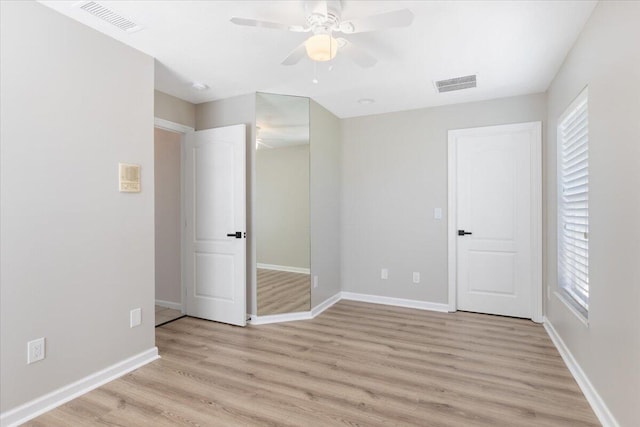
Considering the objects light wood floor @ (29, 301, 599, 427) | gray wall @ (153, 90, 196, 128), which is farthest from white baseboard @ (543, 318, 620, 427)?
gray wall @ (153, 90, 196, 128)

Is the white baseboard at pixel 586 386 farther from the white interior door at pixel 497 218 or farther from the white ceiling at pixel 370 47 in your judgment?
the white ceiling at pixel 370 47

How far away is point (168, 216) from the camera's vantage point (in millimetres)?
4273

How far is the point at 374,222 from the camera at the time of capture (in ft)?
14.9

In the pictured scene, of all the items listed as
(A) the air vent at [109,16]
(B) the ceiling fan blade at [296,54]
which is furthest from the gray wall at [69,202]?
(B) the ceiling fan blade at [296,54]

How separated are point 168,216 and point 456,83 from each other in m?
3.70

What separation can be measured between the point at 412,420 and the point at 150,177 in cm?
263

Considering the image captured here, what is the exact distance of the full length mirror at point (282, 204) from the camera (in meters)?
3.70

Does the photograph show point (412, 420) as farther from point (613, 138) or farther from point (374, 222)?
point (374, 222)

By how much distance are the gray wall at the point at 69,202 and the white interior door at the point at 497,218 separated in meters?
3.42

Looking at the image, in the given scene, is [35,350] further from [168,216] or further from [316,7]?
[316,7]

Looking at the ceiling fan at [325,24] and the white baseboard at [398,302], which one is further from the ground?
the ceiling fan at [325,24]

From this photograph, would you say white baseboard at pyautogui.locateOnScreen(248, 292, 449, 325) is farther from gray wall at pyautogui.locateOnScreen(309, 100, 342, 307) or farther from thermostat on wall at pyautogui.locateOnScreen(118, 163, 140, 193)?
thermostat on wall at pyautogui.locateOnScreen(118, 163, 140, 193)

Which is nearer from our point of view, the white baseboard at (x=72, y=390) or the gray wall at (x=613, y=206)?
the gray wall at (x=613, y=206)

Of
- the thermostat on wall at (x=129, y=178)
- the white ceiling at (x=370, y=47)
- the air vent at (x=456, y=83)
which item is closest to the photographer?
the white ceiling at (x=370, y=47)
